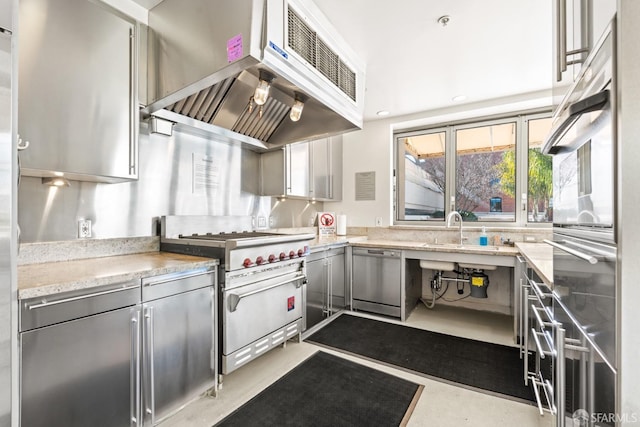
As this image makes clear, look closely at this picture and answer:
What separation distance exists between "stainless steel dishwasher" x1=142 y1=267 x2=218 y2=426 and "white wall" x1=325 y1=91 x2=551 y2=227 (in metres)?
2.69

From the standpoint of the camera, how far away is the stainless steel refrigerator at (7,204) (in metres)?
0.87

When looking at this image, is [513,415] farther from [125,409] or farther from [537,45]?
[537,45]

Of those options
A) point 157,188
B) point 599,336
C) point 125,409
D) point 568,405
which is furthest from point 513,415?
point 157,188

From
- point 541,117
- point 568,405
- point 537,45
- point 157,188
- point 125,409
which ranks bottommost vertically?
point 125,409

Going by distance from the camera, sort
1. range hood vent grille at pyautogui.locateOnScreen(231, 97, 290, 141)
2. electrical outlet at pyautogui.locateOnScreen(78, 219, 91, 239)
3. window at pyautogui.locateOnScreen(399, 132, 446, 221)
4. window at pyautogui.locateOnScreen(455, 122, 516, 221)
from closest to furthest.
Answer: electrical outlet at pyautogui.locateOnScreen(78, 219, 91, 239) → range hood vent grille at pyautogui.locateOnScreen(231, 97, 290, 141) → window at pyautogui.locateOnScreen(455, 122, 516, 221) → window at pyautogui.locateOnScreen(399, 132, 446, 221)

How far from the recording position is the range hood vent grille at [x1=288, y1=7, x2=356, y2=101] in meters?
1.63

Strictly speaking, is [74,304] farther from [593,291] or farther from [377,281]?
[377,281]

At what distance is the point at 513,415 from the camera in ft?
5.44

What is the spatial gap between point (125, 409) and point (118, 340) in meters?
0.36

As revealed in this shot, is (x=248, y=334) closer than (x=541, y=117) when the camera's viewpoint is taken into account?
Yes

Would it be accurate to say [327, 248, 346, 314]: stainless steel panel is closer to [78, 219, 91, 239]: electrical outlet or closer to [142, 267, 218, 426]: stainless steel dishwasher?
[142, 267, 218, 426]: stainless steel dishwasher

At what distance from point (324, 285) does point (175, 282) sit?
1.72 metres

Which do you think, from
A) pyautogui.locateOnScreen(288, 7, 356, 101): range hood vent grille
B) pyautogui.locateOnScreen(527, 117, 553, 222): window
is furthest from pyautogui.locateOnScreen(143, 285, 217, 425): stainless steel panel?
pyautogui.locateOnScreen(527, 117, 553, 222): window

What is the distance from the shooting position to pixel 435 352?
2.41 m
